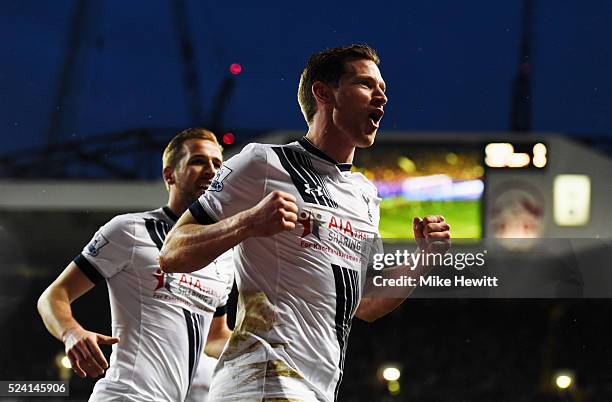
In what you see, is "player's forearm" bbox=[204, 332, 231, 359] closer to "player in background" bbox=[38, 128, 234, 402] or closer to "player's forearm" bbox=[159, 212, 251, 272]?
"player in background" bbox=[38, 128, 234, 402]

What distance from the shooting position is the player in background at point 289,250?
5.58ft

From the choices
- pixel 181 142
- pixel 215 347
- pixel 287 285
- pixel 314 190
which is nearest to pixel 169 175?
pixel 181 142

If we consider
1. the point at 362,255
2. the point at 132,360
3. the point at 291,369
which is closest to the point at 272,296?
the point at 291,369

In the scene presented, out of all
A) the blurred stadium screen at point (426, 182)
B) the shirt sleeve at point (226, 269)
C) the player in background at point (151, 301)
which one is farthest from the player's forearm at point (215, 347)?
the blurred stadium screen at point (426, 182)

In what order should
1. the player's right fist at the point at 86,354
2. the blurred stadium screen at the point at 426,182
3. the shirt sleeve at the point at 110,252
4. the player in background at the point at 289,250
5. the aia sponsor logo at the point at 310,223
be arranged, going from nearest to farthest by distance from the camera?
the player in background at the point at 289,250 → the aia sponsor logo at the point at 310,223 → the player's right fist at the point at 86,354 → the shirt sleeve at the point at 110,252 → the blurred stadium screen at the point at 426,182

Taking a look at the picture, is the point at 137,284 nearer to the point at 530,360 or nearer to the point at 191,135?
the point at 191,135

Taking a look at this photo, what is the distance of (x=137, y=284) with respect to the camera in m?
2.82

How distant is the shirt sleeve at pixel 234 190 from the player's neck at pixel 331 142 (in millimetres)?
195

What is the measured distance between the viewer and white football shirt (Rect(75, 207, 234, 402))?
105 inches

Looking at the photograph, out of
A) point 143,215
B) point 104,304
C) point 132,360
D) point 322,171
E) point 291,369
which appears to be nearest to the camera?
point 291,369

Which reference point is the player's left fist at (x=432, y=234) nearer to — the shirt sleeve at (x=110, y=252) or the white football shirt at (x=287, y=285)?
the white football shirt at (x=287, y=285)

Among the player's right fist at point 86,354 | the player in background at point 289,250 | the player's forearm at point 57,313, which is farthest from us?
the player's forearm at point 57,313

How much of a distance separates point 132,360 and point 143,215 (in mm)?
504

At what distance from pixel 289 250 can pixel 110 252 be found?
126 centimetres
